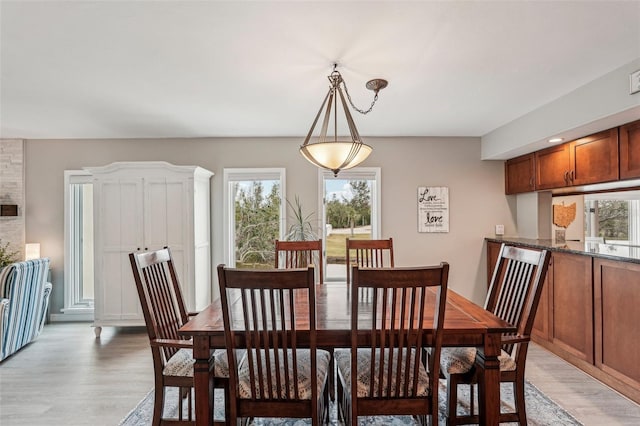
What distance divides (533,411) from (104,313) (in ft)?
13.3

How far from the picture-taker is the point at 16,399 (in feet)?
8.33

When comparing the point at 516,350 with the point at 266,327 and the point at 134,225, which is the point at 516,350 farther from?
the point at 134,225

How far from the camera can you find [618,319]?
252cm

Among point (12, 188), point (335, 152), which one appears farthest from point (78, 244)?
point (335, 152)

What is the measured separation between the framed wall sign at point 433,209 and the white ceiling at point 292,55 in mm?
1134

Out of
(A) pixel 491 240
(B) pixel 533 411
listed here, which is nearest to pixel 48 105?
(B) pixel 533 411

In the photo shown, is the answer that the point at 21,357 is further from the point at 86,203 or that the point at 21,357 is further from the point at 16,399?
the point at 86,203

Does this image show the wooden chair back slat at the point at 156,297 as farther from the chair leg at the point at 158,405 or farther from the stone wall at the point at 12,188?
the stone wall at the point at 12,188

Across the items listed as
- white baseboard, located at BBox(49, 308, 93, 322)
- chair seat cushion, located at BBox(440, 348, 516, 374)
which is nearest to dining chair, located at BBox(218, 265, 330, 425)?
chair seat cushion, located at BBox(440, 348, 516, 374)

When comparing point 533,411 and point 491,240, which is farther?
point 491,240

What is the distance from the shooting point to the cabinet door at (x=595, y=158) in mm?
2822

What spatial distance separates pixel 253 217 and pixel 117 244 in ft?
5.05

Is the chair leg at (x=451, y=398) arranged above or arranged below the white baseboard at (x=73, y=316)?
above

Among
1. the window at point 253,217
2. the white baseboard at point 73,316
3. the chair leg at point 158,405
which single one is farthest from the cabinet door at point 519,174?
the white baseboard at point 73,316
